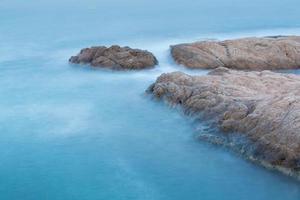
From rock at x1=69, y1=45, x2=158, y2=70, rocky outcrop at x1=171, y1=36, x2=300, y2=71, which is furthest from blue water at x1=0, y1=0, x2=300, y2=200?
rocky outcrop at x1=171, y1=36, x2=300, y2=71

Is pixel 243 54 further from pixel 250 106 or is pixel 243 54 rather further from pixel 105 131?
pixel 105 131

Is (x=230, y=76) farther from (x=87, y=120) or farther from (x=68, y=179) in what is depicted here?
(x=68, y=179)

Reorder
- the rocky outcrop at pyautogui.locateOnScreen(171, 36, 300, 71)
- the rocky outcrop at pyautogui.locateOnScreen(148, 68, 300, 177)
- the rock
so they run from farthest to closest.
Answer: the rock → the rocky outcrop at pyautogui.locateOnScreen(171, 36, 300, 71) → the rocky outcrop at pyautogui.locateOnScreen(148, 68, 300, 177)

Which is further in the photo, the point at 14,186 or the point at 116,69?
the point at 116,69

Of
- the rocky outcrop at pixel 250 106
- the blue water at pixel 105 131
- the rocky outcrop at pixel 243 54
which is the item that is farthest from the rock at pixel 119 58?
the rocky outcrop at pixel 250 106

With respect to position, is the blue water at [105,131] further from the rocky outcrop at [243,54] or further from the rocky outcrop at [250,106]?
the rocky outcrop at [243,54]

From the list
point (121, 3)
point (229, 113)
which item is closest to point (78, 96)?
point (229, 113)

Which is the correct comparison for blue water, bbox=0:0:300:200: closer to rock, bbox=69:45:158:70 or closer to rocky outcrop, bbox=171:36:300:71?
rock, bbox=69:45:158:70

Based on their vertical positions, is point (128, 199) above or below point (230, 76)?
below
